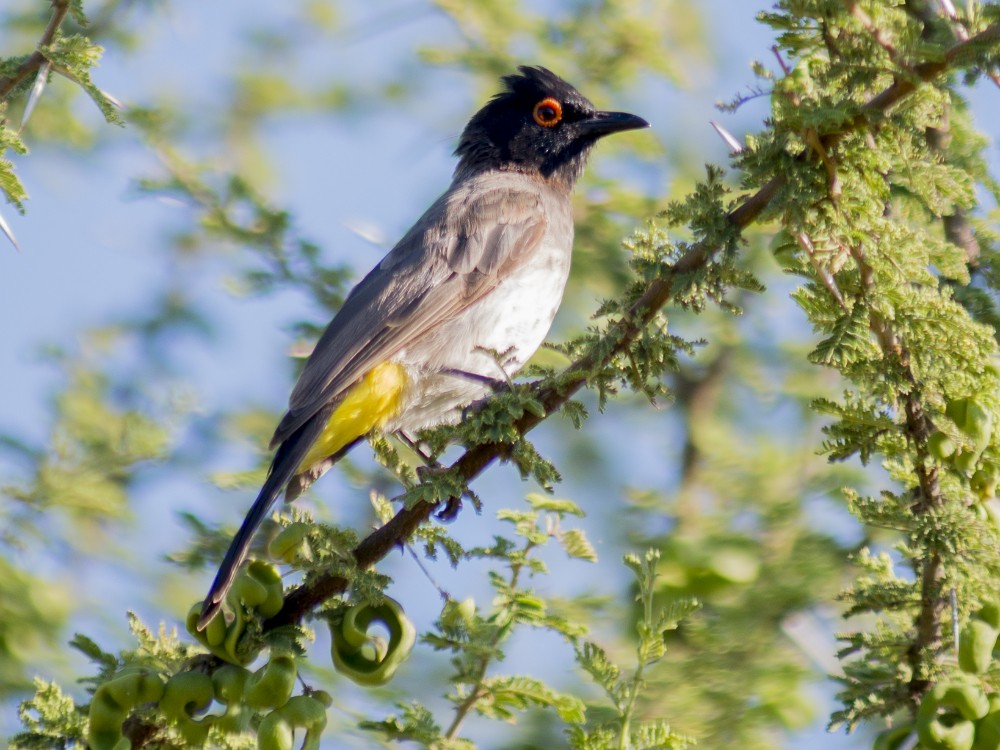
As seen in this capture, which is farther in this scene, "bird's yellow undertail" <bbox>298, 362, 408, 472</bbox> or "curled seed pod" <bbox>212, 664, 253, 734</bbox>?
"bird's yellow undertail" <bbox>298, 362, 408, 472</bbox>

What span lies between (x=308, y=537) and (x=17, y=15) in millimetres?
4962

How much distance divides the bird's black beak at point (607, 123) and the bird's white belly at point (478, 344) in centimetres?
76

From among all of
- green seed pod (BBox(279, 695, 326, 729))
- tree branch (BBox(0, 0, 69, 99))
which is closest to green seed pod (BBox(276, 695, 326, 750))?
green seed pod (BBox(279, 695, 326, 729))

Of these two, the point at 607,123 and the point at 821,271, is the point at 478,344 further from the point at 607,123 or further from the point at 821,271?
the point at 821,271

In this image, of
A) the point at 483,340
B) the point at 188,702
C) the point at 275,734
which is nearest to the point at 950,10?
the point at 275,734

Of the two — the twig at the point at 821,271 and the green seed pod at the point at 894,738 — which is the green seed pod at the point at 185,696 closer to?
the green seed pod at the point at 894,738

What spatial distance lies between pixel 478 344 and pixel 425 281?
1.00 ft

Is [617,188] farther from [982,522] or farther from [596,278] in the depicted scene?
[982,522]

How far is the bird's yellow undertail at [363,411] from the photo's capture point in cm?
378

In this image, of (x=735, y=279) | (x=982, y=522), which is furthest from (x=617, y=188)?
(x=982, y=522)

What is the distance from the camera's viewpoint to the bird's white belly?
421cm

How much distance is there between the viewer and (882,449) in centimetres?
217

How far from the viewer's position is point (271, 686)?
2.08m

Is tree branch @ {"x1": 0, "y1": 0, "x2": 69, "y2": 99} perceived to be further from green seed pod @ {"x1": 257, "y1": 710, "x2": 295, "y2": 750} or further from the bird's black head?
the bird's black head
